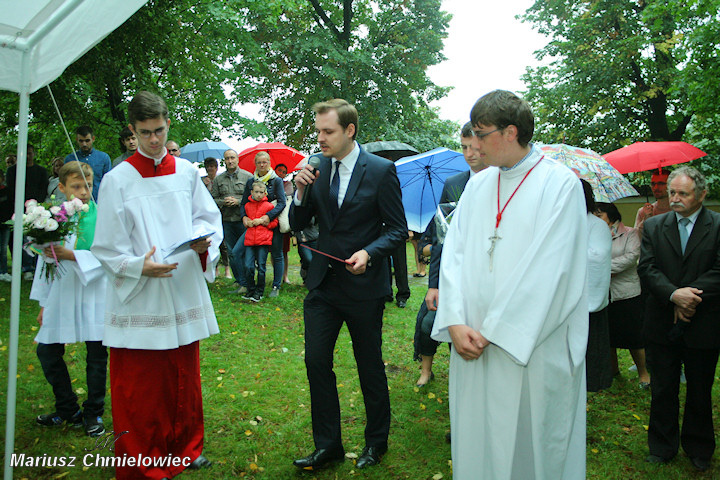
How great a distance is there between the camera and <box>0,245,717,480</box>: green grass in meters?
3.94

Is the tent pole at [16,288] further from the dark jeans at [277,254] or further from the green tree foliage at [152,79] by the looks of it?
the green tree foliage at [152,79]

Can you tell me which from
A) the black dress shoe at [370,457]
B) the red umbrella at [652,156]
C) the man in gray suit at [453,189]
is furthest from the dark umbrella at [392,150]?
the black dress shoe at [370,457]

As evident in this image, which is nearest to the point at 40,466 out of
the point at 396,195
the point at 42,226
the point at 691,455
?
the point at 42,226

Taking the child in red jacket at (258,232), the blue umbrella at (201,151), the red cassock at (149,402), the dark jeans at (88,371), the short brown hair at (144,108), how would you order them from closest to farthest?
the short brown hair at (144,108), the red cassock at (149,402), the dark jeans at (88,371), the child in red jacket at (258,232), the blue umbrella at (201,151)

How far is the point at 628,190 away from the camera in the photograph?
536cm

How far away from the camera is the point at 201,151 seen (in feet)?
45.0

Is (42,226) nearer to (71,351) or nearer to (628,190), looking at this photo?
(71,351)

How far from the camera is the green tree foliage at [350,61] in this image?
2269cm

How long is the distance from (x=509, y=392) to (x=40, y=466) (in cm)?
316

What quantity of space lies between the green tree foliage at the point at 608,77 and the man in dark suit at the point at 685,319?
13.2 m

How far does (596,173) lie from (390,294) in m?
2.67

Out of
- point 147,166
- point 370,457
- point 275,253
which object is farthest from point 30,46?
point 275,253

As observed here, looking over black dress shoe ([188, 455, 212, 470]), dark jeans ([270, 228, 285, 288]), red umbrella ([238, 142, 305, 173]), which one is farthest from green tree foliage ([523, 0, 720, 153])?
black dress shoe ([188, 455, 212, 470])

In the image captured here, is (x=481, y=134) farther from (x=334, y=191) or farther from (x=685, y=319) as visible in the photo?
(x=685, y=319)
